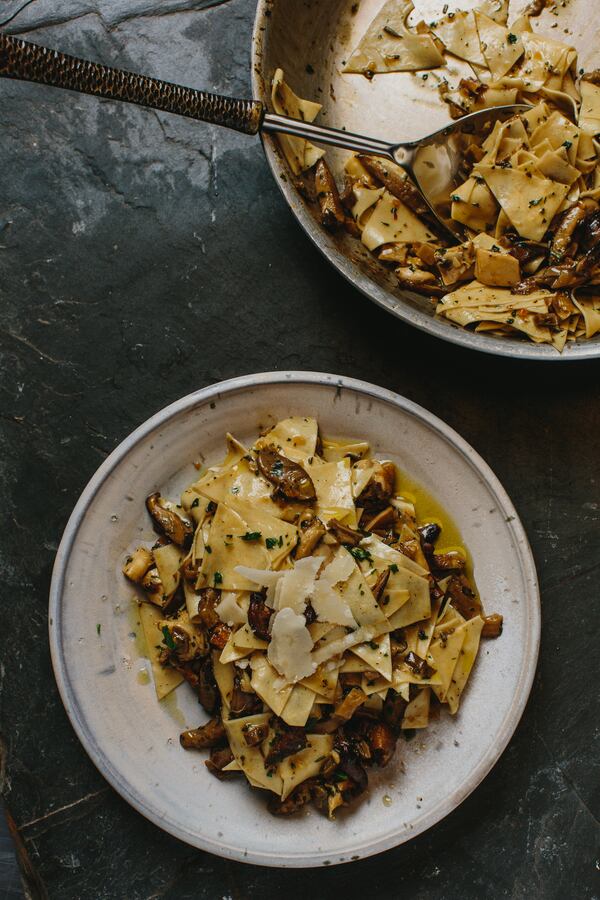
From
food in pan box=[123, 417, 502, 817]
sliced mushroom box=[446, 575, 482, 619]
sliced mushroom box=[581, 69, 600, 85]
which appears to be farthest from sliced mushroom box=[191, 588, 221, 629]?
sliced mushroom box=[581, 69, 600, 85]

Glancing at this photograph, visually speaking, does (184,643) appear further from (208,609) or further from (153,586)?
(153,586)

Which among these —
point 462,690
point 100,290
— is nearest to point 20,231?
point 100,290

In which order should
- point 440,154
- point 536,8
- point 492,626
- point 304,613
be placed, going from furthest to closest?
point 536,8, point 440,154, point 492,626, point 304,613

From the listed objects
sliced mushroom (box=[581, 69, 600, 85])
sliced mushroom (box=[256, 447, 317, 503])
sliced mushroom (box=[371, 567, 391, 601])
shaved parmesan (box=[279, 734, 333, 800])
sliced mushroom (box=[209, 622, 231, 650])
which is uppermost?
sliced mushroom (box=[581, 69, 600, 85])

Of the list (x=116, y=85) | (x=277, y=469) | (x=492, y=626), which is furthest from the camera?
(x=492, y=626)

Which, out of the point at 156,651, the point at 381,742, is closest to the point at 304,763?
the point at 381,742

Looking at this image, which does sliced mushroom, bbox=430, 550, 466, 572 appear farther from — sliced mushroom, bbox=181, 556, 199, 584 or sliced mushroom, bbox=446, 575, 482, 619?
sliced mushroom, bbox=181, 556, 199, 584
